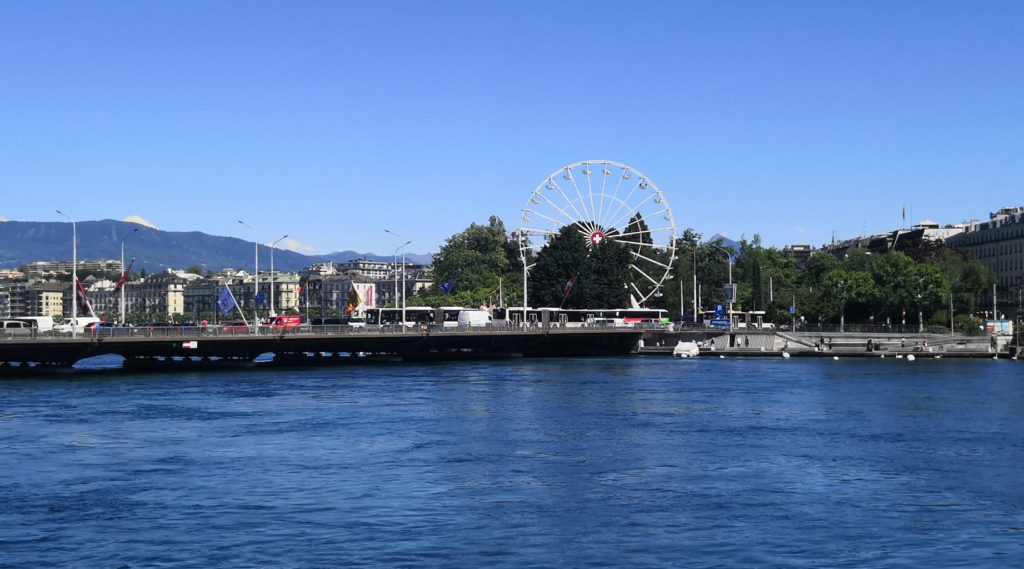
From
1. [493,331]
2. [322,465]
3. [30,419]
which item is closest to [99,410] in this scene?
[30,419]

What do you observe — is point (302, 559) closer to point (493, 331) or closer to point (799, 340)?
point (493, 331)

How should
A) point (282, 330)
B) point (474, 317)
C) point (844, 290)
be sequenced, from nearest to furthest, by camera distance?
point (282, 330)
point (474, 317)
point (844, 290)

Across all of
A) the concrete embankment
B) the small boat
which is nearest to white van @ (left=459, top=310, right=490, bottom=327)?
the concrete embankment

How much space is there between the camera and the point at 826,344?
473 ft

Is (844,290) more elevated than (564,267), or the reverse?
(564,267)

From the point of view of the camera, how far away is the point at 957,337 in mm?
140000

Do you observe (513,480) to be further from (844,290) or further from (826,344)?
(844,290)

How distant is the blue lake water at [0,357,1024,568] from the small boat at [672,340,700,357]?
61571mm

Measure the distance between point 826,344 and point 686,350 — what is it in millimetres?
17248

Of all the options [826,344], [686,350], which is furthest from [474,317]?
[826,344]

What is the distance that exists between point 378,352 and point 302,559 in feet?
348

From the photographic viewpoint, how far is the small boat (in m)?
142

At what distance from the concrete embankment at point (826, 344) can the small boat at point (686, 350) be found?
9.46ft

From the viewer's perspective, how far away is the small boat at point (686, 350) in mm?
141625
